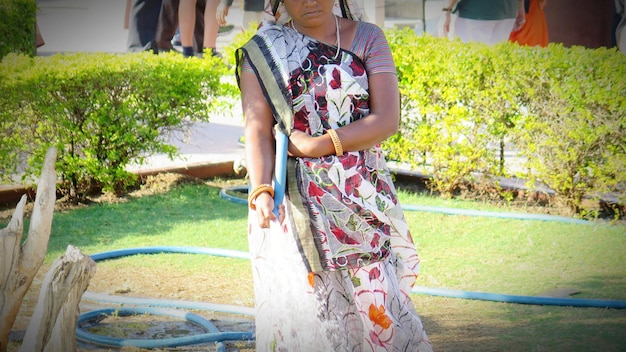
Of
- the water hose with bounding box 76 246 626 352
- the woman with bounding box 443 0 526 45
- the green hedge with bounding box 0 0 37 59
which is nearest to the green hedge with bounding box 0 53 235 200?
the green hedge with bounding box 0 0 37 59

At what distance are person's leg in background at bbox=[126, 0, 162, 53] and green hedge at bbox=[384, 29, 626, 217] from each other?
5.40 metres

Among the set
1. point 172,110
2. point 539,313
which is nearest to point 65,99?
point 172,110

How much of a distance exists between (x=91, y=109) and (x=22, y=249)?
4.48 m

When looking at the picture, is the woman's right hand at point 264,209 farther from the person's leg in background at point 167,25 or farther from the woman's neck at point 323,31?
the person's leg in background at point 167,25

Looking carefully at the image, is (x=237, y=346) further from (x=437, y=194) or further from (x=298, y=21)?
(x=437, y=194)

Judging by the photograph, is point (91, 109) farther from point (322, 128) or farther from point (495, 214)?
point (322, 128)

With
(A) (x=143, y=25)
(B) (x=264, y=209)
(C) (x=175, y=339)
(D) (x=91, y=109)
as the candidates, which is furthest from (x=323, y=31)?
(A) (x=143, y=25)

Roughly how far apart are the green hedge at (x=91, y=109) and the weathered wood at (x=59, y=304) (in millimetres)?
4411

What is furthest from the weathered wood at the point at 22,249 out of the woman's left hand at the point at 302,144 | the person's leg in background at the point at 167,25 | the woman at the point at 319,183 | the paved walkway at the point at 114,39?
the person's leg in background at the point at 167,25

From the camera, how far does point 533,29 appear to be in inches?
459

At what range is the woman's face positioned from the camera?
3.27 m

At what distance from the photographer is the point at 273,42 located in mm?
3289

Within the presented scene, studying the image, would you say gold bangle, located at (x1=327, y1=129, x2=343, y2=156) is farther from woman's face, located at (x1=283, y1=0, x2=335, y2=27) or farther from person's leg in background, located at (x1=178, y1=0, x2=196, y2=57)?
person's leg in background, located at (x1=178, y1=0, x2=196, y2=57)

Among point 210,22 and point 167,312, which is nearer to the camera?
point 167,312
